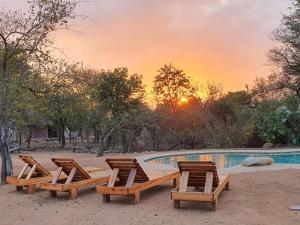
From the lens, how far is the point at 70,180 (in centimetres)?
905

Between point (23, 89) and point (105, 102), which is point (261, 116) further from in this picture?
point (23, 89)

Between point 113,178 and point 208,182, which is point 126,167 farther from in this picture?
point 208,182

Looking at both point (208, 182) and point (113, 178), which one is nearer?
point (208, 182)

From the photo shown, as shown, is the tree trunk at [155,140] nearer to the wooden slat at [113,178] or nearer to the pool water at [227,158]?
the pool water at [227,158]

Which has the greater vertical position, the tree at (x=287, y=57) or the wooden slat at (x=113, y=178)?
the tree at (x=287, y=57)

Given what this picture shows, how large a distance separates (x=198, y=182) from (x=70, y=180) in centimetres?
290

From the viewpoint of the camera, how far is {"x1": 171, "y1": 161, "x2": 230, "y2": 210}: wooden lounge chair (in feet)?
23.6

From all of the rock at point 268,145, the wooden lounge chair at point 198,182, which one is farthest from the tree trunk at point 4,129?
the rock at point 268,145

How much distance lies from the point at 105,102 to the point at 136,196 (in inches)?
671

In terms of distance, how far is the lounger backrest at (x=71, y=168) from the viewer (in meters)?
9.27

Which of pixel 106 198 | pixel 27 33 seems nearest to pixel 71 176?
pixel 106 198

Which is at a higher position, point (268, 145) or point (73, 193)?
point (268, 145)

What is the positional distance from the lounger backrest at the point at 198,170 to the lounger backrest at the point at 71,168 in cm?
267

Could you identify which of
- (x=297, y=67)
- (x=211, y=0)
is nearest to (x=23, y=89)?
(x=211, y=0)
